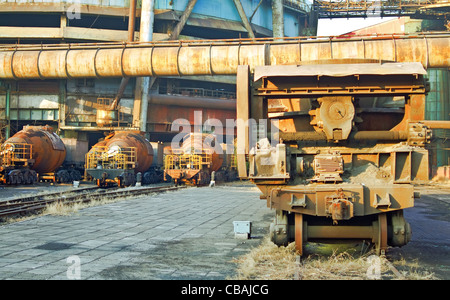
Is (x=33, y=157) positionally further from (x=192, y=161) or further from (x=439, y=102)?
(x=439, y=102)

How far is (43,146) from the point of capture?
24828 millimetres

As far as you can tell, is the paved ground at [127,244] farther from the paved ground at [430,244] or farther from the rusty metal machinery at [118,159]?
the rusty metal machinery at [118,159]

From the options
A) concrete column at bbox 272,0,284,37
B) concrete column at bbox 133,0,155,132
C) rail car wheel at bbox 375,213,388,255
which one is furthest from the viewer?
concrete column at bbox 272,0,284,37

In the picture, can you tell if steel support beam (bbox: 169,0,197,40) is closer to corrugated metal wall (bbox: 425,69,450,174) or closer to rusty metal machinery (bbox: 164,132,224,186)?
rusty metal machinery (bbox: 164,132,224,186)

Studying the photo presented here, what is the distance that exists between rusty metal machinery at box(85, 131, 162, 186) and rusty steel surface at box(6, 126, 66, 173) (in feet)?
6.97

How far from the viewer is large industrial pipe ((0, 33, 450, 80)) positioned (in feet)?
78.2

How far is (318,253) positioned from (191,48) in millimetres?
21400

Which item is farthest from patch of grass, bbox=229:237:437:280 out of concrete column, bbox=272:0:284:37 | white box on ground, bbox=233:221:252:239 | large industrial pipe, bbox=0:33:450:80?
concrete column, bbox=272:0:284:37

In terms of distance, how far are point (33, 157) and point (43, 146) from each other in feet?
2.86

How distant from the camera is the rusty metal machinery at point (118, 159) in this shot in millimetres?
24188

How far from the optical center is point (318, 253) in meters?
7.09
